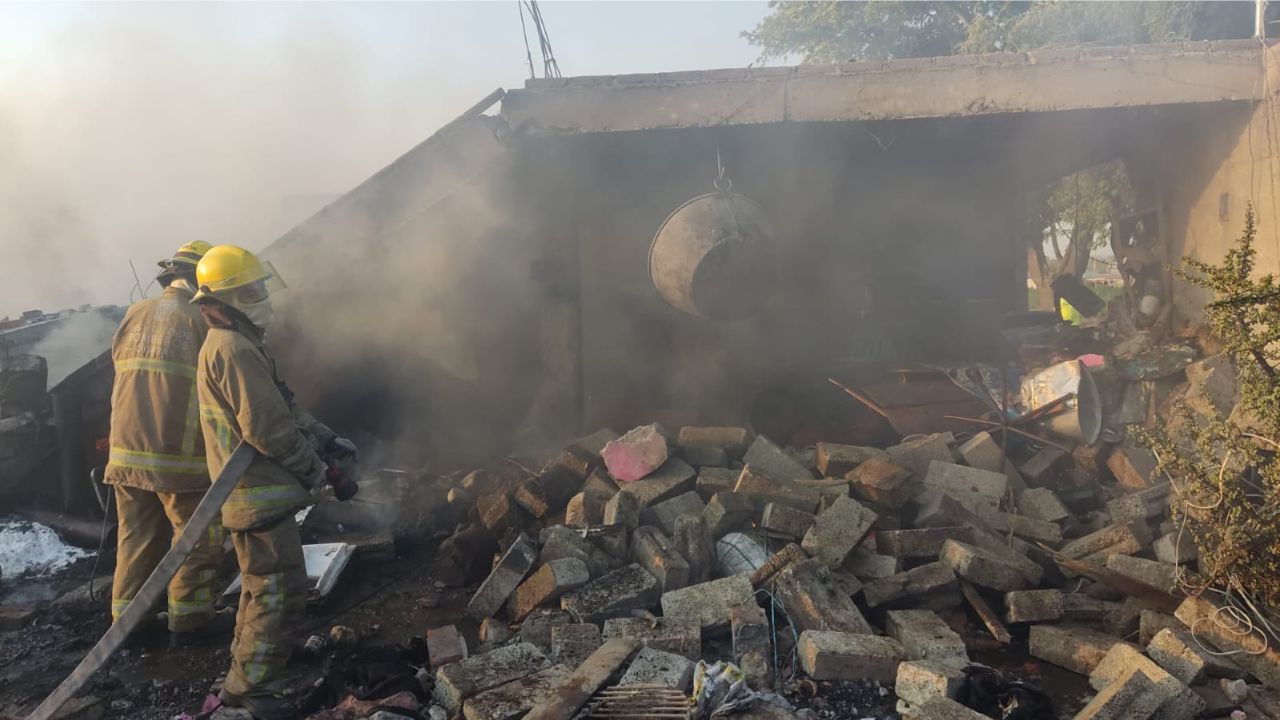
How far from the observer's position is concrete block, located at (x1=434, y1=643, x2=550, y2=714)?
349cm

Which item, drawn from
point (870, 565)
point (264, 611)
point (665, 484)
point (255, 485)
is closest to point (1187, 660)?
point (870, 565)

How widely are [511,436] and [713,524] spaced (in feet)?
11.7

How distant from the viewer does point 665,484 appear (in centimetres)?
557

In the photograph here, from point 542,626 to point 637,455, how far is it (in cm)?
181

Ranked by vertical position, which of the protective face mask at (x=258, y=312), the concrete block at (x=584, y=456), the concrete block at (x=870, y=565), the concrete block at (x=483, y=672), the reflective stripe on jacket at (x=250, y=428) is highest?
the protective face mask at (x=258, y=312)

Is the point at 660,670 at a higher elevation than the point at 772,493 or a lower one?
lower

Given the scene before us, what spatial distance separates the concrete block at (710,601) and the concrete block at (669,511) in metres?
0.92

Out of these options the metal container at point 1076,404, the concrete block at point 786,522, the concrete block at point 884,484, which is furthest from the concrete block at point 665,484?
the metal container at point 1076,404

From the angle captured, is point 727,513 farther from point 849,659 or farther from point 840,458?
point 849,659

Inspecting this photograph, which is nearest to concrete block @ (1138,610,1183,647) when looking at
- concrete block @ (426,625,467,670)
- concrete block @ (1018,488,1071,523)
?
concrete block @ (1018,488,1071,523)

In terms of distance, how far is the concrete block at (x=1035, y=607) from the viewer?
165 inches

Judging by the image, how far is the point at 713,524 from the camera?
4996mm

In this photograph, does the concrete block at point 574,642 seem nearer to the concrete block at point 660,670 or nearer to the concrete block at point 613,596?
the concrete block at point 613,596

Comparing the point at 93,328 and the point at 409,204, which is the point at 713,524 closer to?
the point at 409,204
